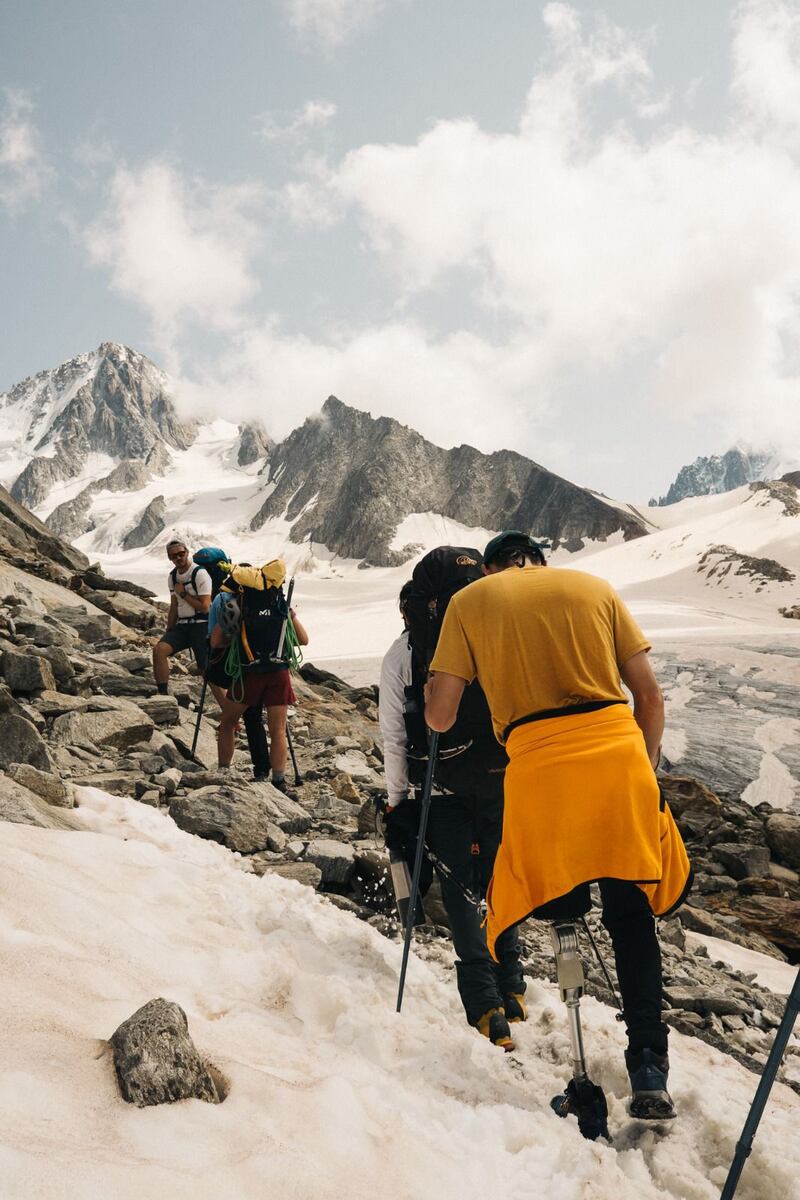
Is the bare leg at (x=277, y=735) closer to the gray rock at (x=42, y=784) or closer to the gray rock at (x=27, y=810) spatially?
the gray rock at (x=42, y=784)

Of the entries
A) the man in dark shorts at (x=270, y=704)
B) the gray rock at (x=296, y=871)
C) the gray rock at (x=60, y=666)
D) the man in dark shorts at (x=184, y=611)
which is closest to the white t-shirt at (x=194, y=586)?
the man in dark shorts at (x=184, y=611)

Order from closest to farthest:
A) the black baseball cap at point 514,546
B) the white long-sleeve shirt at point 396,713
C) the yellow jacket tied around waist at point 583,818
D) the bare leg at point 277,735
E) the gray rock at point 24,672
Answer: the yellow jacket tied around waist at point 583,818, the black baseball cap at point 514,546, the white long-sleeve shirt at point 396,713, the bare leg at point 277,735, the gray rock at point 24,672

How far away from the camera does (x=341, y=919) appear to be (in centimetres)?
453

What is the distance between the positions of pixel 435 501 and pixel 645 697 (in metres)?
142

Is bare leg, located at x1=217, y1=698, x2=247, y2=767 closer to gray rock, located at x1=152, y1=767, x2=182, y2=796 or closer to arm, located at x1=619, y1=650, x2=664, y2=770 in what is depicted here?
gray rock, located at x1=152, y1=767, x2=182, y2=796

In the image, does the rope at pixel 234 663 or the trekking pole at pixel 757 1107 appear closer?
the trekking pole at pixel 757 1107

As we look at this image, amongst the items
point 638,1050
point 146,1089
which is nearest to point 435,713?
point 638,1050

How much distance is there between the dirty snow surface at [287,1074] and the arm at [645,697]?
1.41 meters

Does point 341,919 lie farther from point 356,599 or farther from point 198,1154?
point 356,599

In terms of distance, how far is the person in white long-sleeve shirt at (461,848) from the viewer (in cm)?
352

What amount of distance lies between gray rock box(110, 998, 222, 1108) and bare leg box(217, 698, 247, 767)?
5116 mm

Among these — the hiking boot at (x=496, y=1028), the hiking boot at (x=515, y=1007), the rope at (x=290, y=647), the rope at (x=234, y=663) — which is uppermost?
the rope at (x=290, y=647)

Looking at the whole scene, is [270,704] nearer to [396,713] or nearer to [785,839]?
[396,713]

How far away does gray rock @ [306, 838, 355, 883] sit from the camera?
516cm
